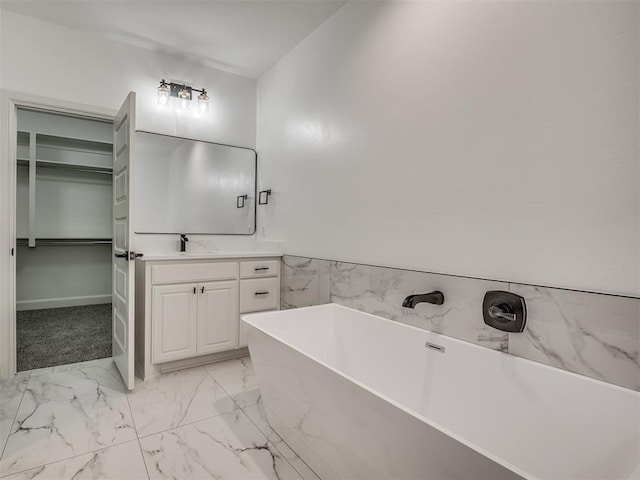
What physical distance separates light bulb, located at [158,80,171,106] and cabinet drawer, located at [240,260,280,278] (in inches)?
61.2

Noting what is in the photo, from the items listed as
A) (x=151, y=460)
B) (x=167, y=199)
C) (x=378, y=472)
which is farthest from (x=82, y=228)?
(x=378, y=472)

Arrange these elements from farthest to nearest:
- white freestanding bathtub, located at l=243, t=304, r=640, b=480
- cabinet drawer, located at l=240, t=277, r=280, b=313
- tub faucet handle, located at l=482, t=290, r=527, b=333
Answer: cabinet drawer, located at l=240, t=277, r=280, b=313 < tub faucet handle, located at l=482, t=290, r=527, b=333 < white freestanding bathtub, located at l=243, t=304, r=640, b=480

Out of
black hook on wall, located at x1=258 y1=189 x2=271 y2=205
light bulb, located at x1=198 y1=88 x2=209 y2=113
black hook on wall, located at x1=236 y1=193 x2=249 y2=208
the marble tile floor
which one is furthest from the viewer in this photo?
black hook on wall, located at x1=236 y1=193 x2=249 y2=208

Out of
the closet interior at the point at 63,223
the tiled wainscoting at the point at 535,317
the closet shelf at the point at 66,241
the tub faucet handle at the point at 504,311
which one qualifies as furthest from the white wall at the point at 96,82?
the tub faucet handle at the point at 504,311

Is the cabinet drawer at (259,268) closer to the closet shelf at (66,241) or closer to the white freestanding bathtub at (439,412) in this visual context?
the white freestanding bathtub at (439,412)

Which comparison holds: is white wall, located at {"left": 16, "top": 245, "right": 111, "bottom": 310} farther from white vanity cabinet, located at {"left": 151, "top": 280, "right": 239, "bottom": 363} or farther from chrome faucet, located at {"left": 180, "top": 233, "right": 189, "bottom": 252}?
white vanity cabinet, located at {"left": 151, "top": 280, "right": 239, "bottom": 363}

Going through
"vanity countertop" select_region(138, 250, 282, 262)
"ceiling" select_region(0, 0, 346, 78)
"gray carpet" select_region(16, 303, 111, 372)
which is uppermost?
"ceiling" select_region(0, 0, 346, 78)

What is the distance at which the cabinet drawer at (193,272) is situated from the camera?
7.77 feet

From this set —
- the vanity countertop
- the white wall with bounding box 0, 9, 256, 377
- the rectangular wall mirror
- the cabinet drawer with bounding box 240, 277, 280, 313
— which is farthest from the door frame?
the cabinet drawer with bounding box 240, 277, 280, 313

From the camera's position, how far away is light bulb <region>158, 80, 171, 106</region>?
111 inches

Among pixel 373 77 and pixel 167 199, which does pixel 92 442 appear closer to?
pixel 167 199

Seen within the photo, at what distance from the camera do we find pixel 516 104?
4.57 feet

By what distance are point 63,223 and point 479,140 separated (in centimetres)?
472

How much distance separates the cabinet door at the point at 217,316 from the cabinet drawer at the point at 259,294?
67mm
